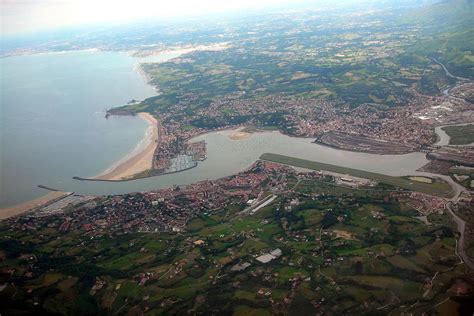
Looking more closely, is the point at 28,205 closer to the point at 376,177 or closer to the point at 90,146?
the point at 90,146

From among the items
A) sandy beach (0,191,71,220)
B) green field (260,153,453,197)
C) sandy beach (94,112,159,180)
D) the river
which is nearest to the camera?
green field (260,153,453,197)

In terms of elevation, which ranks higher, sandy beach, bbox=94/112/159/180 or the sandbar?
sandy beach, bbox=94/112/159/180

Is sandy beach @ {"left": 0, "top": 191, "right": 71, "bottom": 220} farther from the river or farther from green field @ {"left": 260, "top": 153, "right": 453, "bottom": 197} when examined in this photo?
green field @ {"left": 260, "top": 153, "right": 453, "bottom": 197}

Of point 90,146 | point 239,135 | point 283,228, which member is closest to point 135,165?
point 90,146

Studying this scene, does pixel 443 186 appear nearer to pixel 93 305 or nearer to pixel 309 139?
pixel 309 139

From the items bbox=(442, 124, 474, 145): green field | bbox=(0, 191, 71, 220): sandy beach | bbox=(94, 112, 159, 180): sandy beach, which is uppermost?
bbox=(442, 124, 474, 145): green field

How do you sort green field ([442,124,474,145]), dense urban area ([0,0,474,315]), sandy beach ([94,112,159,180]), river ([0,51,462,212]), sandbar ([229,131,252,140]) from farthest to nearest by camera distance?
sandbar ([229,131,252,140]), sandy beach ([94,112,159,180]), green field ([442,124,474,145]), river ([0,51,462,212]), dense urban area ([0,0,474,315])

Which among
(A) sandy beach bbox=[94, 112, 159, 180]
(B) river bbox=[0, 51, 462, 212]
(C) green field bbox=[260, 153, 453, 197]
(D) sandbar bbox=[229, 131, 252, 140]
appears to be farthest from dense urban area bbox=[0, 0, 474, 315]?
(B) river bbox=[0, 51, 462, 212]
